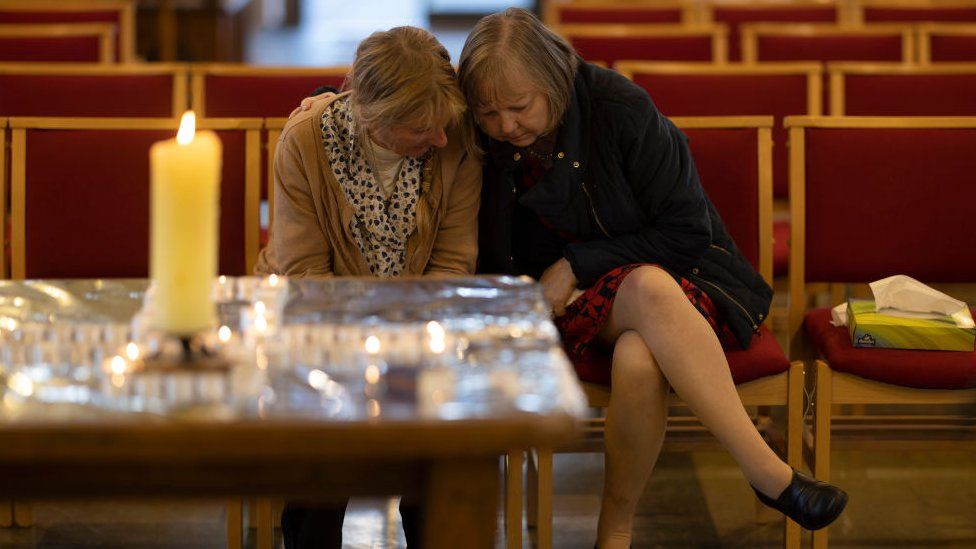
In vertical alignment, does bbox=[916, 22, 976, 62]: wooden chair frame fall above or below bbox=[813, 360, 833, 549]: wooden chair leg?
above

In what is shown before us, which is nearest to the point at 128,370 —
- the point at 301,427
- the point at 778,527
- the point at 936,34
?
the point at 301,427

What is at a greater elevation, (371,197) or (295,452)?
(371,197)

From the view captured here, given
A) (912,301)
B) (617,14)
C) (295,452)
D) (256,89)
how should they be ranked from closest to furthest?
(295,452) < (912,301) < (256,89) < (617,14)

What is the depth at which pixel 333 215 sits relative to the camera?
6.41ft

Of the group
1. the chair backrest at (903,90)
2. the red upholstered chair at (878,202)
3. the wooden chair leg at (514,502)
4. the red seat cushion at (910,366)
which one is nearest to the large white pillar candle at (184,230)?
the wooden chair leg at (514,502)

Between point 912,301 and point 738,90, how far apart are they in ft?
3.97

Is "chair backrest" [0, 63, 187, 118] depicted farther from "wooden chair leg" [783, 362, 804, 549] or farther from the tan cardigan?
"wooden chair leg" [783, 362, 804, 549]

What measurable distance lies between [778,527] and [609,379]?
0.62 meters

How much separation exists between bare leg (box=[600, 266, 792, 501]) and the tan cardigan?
1.05ft

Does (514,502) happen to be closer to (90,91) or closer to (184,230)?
(184,230)

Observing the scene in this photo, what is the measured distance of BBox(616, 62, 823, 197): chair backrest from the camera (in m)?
3.12

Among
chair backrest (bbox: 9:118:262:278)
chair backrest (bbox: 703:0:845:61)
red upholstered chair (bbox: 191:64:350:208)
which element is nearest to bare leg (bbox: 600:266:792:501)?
chair backrest (bbox: 9:118:262:278)

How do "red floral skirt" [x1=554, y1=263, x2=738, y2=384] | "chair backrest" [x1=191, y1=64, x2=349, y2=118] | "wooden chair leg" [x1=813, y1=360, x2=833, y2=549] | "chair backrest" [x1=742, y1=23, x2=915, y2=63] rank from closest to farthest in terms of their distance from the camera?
1. "red floral skirt" [x1=554, y1=263, x2=738, y2=384]
2. "wooden chair leg" [x1=813, y1=360, x2=833, y2=549]
3. "chair backrest" [x1=191, y1=64, x2=349, y2=118]
4. "chair backrest" [x1=742, y1=23, x2=915, y2=63]

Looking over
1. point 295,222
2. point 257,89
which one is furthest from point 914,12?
point 295,222
